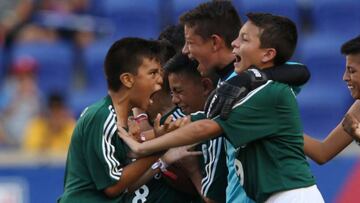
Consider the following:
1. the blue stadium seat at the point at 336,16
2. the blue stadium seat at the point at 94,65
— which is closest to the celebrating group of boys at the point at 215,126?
the blue stadium seat at the point at 94,65

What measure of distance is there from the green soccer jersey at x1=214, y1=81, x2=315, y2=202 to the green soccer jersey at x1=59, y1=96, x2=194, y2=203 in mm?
576

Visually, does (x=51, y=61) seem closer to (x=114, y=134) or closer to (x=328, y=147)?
(x=328, y=147)

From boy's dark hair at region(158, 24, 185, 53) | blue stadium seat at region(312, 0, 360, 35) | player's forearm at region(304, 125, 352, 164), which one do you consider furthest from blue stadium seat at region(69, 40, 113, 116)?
player's forearm at region(304, 125, 352, 164)

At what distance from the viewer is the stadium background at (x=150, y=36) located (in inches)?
484

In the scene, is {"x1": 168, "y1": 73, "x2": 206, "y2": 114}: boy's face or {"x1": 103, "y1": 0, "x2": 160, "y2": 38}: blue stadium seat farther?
{"x1": 103, "y1": 0, "x2": 160, "y2": 38}: blue stadium seat

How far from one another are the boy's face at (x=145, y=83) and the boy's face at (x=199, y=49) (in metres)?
0.30

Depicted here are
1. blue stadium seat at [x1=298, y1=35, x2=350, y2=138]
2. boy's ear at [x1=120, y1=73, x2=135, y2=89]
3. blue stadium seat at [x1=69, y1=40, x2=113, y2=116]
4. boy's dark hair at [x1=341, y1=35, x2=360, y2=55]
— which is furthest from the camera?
blue stadium seat at [x1=69, y1=40, x2=113, y2=116]

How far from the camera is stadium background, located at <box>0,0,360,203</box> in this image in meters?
12.3

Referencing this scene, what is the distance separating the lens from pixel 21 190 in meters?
9.58

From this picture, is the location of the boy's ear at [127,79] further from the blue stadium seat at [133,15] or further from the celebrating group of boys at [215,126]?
the blue stadium seat at [133,15]

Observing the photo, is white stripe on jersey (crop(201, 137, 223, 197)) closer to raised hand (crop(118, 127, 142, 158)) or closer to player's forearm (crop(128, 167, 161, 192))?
player's forearm (crop(128, 167, 161, 192))

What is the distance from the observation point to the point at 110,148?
5473mm

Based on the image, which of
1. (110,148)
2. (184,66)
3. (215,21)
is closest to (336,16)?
(184,66)

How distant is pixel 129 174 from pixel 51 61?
7614 mm
